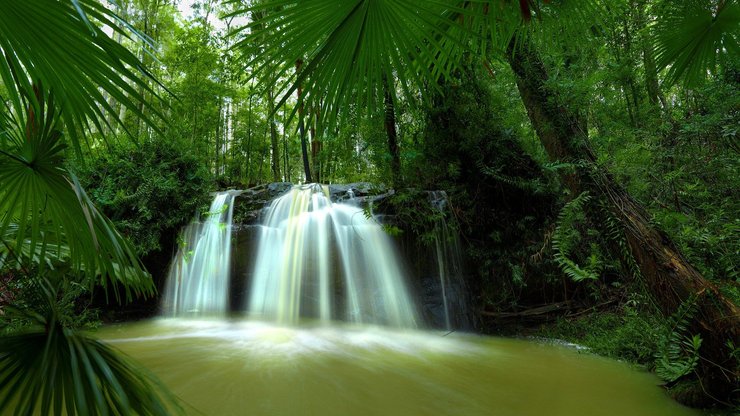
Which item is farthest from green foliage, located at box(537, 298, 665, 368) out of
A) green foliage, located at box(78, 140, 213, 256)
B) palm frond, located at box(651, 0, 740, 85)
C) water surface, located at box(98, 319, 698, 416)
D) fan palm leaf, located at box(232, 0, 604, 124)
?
green foliage, located at box(78, 140, 213, 256)

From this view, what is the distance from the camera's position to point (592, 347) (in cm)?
389

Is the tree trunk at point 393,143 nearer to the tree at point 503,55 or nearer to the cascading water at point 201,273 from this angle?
the tree at point 503,55

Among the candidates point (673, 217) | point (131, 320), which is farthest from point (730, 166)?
point (131, 320)

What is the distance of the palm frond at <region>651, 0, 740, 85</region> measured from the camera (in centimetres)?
165

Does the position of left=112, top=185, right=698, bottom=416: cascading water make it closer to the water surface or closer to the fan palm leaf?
the water surface

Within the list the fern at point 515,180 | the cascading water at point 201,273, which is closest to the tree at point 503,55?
the fern at point 515,180

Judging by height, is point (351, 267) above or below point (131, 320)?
above

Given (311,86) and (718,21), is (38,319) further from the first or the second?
(718,21)

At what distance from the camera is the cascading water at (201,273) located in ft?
19.4

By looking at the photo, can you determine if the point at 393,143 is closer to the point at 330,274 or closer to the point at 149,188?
the point at 330,274

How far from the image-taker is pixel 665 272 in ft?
6.70

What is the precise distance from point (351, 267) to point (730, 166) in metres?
4.60

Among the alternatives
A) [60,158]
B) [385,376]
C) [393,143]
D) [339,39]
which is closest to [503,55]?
[339,39]

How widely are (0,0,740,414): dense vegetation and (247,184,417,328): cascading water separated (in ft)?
2.54
